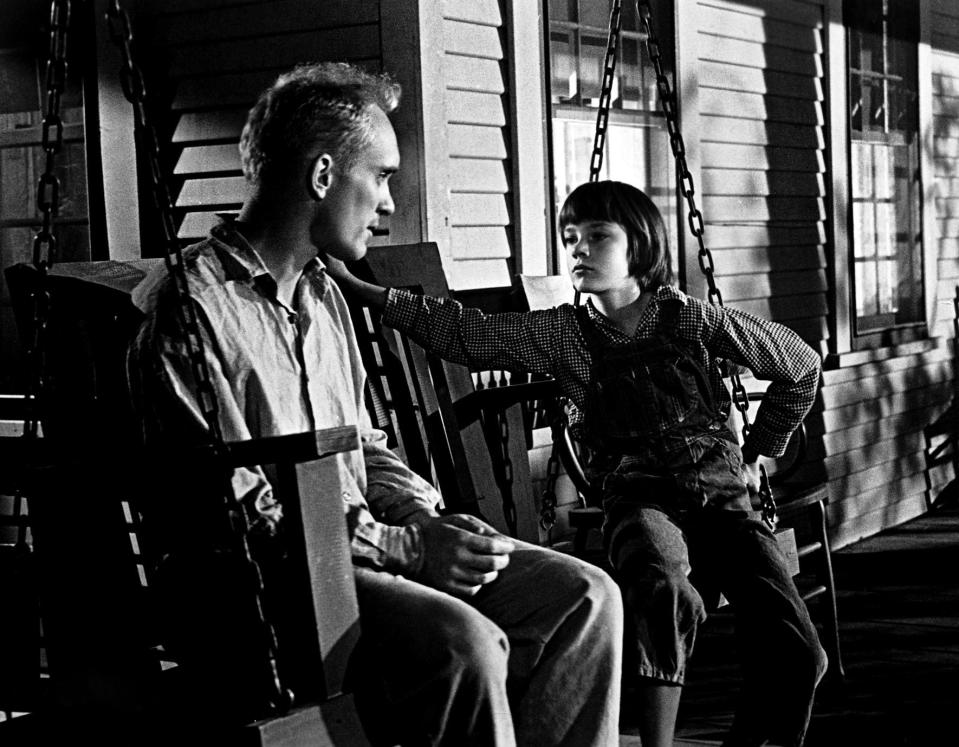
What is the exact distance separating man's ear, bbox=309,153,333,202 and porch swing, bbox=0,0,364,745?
35cm

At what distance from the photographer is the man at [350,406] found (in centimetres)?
256

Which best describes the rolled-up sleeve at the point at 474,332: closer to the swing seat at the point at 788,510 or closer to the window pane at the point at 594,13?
the swing seat at the point at 788,510

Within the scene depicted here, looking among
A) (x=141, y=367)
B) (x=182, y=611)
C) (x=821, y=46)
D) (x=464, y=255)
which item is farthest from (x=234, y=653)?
(x=821, y=46)

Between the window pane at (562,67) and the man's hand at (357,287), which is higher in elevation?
the window pane at (562,67)

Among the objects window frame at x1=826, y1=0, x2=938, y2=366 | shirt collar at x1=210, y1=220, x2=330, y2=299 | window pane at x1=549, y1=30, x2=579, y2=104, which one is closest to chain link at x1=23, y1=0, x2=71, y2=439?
shirt collar at x1=210, y1=220, x2=330, y2=299

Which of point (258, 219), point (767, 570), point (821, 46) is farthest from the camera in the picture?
Answer: point (821, 46)

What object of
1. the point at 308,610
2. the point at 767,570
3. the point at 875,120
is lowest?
the point at 767,570

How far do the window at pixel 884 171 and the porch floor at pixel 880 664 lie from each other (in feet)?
5.23

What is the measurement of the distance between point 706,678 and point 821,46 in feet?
12.4

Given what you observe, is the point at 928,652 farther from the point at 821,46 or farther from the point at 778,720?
the point at 821,46

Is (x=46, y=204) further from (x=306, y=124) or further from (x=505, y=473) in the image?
(x=505, y=473)

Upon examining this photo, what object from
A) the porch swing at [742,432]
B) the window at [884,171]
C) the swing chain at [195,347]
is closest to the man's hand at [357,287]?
the porch swing at [742,432]

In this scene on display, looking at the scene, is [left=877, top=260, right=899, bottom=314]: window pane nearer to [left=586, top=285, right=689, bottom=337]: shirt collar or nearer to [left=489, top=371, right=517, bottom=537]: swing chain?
[left=489, top=371, right=517, bottom=537]: swing chain

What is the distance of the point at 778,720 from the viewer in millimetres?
3625
